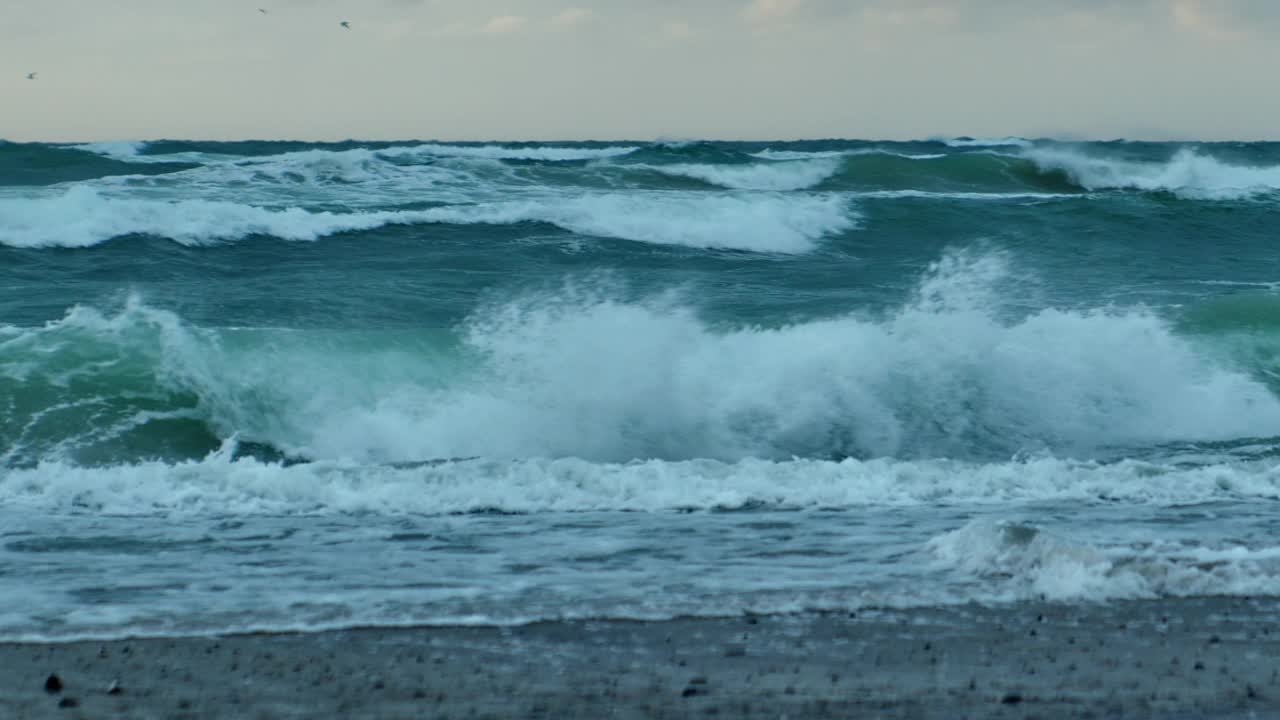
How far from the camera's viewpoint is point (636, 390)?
9555 mm

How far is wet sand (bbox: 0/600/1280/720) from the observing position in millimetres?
3809

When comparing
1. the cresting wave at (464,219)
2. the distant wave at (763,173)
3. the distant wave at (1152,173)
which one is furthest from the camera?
the distant wave at (1152,173)

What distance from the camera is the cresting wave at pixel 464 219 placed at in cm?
1577

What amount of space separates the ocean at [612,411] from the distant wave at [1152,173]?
23.0 feet

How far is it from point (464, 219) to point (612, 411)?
885 cm

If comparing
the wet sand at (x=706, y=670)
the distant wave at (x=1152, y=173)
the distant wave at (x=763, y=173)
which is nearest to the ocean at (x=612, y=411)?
the wet sand at (x=706, y=670)

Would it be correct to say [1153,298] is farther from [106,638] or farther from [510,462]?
[106,638]

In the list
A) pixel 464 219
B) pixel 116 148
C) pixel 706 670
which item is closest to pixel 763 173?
pixel 464 219

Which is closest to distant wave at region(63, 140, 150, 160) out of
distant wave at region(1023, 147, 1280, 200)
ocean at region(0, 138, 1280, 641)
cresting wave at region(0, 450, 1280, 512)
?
ocean at region(0, 138, 1280, 641)

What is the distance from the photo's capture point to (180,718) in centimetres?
372

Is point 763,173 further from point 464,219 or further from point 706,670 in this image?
point 706,670

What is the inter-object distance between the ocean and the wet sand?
0.82 feet

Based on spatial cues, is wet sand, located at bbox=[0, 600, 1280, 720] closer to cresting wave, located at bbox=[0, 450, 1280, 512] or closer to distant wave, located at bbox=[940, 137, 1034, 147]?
cresting wave, located at bbox=[0, 450, 1280, 512]

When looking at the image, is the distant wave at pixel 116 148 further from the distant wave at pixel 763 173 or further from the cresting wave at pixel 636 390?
the cresting wave at pixel 636 390
